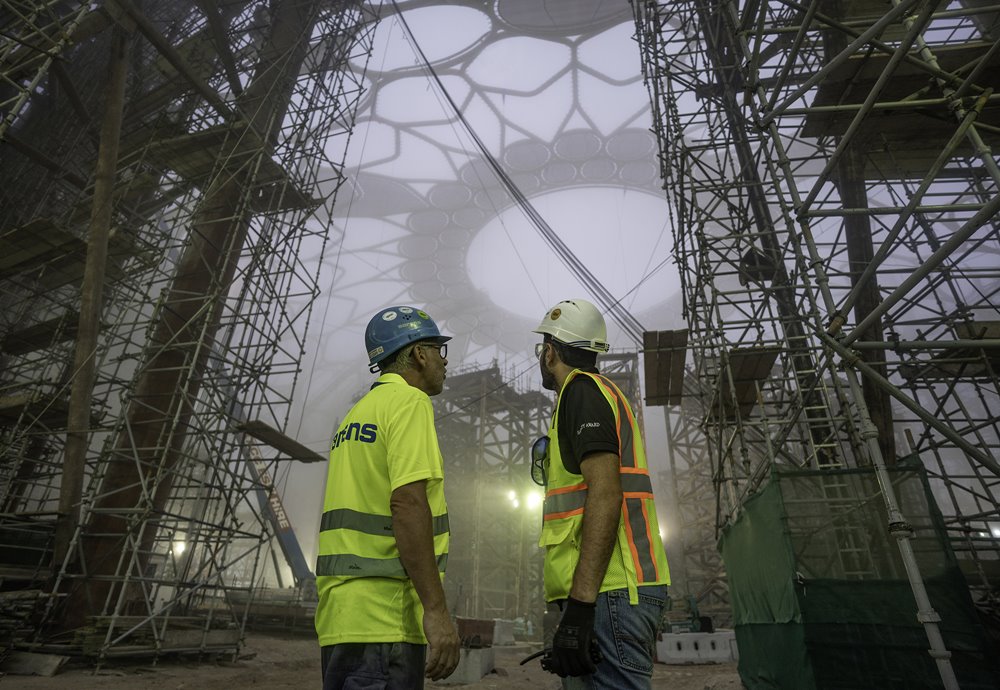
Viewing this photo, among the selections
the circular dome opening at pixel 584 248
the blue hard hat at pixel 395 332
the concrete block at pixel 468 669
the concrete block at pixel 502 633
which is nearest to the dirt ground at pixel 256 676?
the concrete block at pixel 468 669

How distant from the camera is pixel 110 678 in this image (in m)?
6.83

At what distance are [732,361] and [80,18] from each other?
1185 centimetres

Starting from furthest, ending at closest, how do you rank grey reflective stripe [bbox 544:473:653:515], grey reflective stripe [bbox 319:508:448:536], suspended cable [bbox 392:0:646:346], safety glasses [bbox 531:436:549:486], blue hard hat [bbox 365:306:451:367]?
suspended cable [bbox 392:0:646:346] → safety glasses [bbox 531:436:549:486] → blue hard hat [bbox 365:306:451:367] → grey reflective stripe [bbox 544:473:653:515] → grey reflective stripe [bbox 319:508:448:536]

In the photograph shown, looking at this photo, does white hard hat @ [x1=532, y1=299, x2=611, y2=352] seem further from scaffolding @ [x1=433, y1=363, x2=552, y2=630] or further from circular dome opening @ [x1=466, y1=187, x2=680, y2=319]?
circular dome opening @ [x1=466, y1=187, x2=680, y2=319]

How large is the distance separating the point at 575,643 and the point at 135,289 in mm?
15052

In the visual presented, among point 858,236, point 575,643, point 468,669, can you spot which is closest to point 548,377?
point 575,643

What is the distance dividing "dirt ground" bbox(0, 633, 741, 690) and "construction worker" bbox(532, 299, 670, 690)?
6664 mm

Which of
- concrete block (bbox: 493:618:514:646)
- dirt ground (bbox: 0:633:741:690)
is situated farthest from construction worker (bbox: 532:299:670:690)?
concrete block (bbox: 493:618:514:646)

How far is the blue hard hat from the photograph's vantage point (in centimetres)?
260

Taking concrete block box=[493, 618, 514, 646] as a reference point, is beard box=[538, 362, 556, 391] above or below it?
above

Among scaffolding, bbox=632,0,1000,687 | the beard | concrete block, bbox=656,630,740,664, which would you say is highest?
scaffolding, bbox=632,0,1000,687

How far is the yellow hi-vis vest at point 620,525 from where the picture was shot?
7.06 ft

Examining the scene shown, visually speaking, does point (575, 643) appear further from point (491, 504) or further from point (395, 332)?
point (491, 504)

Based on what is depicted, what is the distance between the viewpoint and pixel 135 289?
13.7 m
